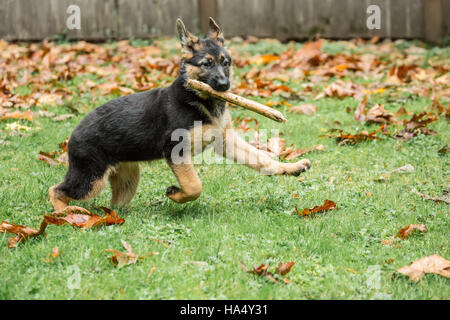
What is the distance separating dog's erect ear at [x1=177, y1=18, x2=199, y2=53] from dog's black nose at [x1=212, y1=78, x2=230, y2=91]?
1.59ft

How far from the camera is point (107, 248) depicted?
381 cm

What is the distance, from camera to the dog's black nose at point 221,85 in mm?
4657

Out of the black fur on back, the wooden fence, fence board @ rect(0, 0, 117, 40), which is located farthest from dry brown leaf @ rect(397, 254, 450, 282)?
fence board @ rect(0, 0, 117, 40)

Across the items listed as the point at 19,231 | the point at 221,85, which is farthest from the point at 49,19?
the point at 19,231

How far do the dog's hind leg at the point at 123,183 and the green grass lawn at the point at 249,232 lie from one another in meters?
0.18

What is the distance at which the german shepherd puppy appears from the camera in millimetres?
4746

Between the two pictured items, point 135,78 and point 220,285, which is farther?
point 135,78

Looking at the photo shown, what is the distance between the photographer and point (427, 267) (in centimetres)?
348

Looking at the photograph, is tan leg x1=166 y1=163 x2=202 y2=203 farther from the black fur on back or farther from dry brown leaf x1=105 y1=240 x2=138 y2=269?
dry brown leaf x1=105 y1=240 x2=138 y2=269

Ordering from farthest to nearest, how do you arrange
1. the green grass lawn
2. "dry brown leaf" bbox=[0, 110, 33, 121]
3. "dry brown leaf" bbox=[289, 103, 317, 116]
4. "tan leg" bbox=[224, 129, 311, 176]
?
1. "dry brown leaf" bbox=[289, 103, 317, 116]
2. "dry brown leaf" bbox=[0, 110, 33, 121]
3. "tan leg" bbox=[224, 129, 311, 176]
4. the green grass lawn

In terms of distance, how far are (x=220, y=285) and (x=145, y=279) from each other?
48 cm
